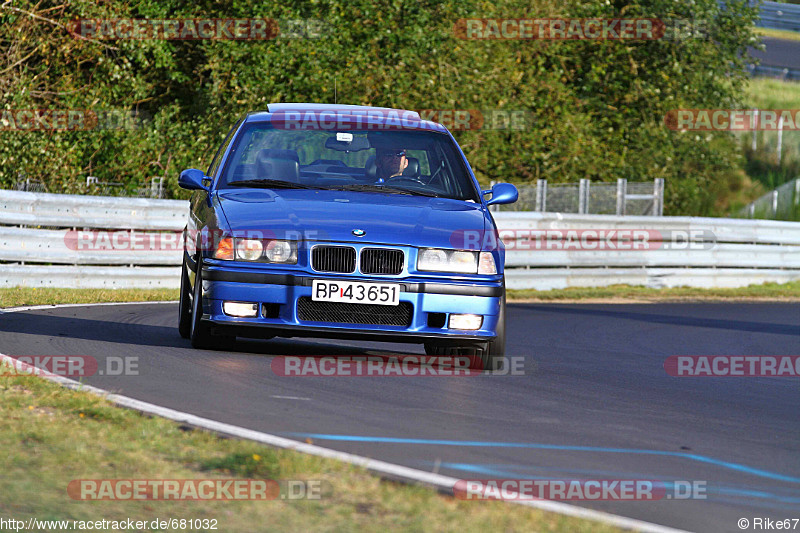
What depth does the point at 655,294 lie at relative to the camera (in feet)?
63.8

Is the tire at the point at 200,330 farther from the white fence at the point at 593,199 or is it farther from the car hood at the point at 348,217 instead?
the white fence at the point at 593,199

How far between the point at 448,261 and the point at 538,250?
36.5ft

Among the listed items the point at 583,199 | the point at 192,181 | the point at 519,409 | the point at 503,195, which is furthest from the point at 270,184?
the point at 583,199

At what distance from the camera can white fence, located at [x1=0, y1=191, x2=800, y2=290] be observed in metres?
13.6

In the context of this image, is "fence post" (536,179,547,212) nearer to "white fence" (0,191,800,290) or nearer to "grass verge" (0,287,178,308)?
"white fence" (0,191,800,290)

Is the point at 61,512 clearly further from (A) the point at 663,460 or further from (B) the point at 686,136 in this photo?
(B) the point at 686,136

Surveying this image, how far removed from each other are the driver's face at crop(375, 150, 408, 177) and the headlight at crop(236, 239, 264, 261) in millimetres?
1389

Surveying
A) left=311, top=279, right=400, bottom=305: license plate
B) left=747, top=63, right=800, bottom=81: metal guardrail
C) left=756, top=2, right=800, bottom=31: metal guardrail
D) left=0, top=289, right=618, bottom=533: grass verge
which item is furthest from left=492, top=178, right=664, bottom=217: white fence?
left=756, top=2, right=800, bottom=31: metal guardrail

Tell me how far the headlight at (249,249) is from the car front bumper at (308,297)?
6 centimetres

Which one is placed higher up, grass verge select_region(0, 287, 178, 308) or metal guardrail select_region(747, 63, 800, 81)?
metal guardrail select_region(747, 63, 800, 81)

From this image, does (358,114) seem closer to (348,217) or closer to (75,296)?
(348,217)

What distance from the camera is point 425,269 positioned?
7801 millimetres

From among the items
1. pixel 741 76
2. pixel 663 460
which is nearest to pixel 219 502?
pixel 663 460

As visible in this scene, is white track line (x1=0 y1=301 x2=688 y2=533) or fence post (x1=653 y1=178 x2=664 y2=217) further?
fence post (x1=653 y1=178 x2=664 y2=217)
